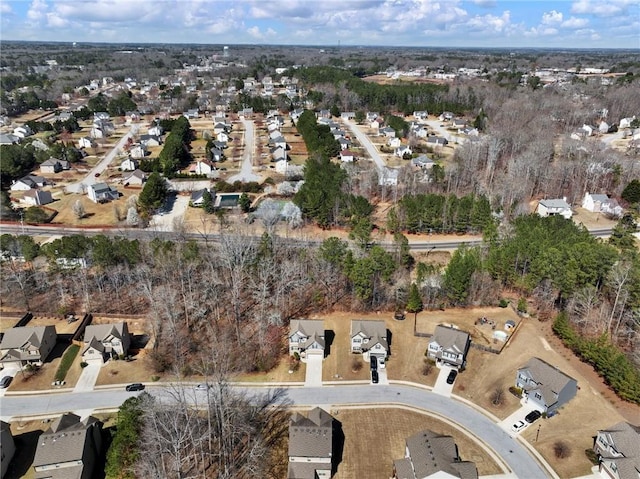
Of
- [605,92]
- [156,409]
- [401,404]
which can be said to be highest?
[605,92]

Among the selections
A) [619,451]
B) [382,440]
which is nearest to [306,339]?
[382,440]

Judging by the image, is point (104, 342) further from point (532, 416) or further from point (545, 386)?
point (545, 386)

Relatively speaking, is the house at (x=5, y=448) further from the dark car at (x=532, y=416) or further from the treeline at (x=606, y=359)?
the treeline at (x=606, y=359)

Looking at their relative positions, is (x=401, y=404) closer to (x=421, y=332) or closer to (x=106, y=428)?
(x=421, y=332)

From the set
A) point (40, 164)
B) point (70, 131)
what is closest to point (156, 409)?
point (40, 164)

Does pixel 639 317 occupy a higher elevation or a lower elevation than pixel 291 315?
higher

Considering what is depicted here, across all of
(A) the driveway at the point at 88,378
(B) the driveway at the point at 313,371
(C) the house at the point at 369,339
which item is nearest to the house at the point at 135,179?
(A) the driveway at the point at 88,378

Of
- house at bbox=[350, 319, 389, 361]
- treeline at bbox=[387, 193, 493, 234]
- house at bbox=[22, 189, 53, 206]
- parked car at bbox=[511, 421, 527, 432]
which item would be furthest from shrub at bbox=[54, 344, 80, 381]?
treeline at bbox=[387, 193, 493, 234]
